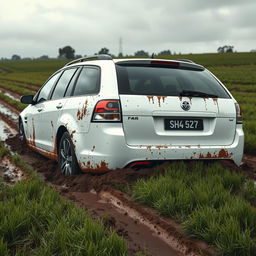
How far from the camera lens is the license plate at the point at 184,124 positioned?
4.33 m

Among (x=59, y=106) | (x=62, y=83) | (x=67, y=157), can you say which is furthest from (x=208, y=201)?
(x=62, y=83)

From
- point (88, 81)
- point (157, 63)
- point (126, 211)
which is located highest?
point (157, 63)

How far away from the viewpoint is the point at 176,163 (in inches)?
174

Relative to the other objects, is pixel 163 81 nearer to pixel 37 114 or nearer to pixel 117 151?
pixel 117 151

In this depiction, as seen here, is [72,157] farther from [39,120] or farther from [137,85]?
[39,120]

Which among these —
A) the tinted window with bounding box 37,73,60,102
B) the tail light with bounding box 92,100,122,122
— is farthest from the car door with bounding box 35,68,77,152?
the tail light with bounding box 92,100,122,122

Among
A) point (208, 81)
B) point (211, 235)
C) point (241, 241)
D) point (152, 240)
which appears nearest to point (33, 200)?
point (152, 240)

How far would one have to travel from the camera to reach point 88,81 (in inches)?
193

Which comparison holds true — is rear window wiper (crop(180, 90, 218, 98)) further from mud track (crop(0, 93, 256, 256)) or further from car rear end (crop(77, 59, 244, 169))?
mud track (crop(0, 93, 256, 256))

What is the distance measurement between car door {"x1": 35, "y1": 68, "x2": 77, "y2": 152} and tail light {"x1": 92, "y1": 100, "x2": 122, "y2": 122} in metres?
1.11

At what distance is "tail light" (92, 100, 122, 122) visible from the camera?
4191 millimetres

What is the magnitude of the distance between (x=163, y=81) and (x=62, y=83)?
1866 mm

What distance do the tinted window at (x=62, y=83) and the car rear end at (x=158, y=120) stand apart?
117 centimetres

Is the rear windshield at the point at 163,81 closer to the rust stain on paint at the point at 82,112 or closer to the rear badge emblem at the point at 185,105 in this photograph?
the rear badge emblem at the point at 185,105
